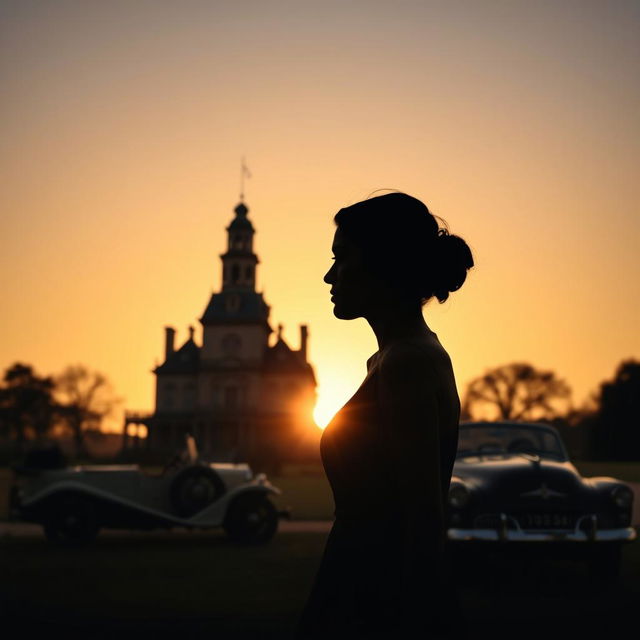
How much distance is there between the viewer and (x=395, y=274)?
199 centimetres

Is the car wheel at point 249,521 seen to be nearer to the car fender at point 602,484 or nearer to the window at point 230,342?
the car fender at point 602,484

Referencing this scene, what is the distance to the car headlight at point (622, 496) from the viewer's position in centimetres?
964

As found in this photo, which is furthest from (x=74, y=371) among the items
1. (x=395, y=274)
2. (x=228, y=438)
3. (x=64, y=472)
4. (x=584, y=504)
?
(x=395, y=274)

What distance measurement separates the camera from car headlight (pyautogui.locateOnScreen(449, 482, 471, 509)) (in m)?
9.43

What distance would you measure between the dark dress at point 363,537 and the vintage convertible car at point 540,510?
7.69m

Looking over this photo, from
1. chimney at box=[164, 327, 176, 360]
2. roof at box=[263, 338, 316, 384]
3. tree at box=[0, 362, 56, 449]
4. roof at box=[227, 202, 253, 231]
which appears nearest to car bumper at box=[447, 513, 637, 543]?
roof at box=[263, 338, 316, 384]

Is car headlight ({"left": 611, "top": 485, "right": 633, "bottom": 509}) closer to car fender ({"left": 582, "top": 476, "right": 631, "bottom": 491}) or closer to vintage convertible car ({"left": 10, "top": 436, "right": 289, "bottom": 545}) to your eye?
car fender ({"left": 582, "top": 476, "right": 631, "bottom": 491})

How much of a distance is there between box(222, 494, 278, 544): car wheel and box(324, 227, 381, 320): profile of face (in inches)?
449

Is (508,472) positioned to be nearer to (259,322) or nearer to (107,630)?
(107,630)

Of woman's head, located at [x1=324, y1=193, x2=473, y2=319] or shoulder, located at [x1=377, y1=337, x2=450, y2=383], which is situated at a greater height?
woman's head, located at [x1=324, y1=193, x2=473, y2=319]

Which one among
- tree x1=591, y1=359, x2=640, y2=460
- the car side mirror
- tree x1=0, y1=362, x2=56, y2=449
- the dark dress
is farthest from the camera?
tree x1=0, y1=362, x2=56, y2=449

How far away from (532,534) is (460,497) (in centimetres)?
86

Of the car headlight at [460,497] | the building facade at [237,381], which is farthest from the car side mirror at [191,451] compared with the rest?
the building facade at [237,381]

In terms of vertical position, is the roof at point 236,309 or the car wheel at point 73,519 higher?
the roof at point 236,309
